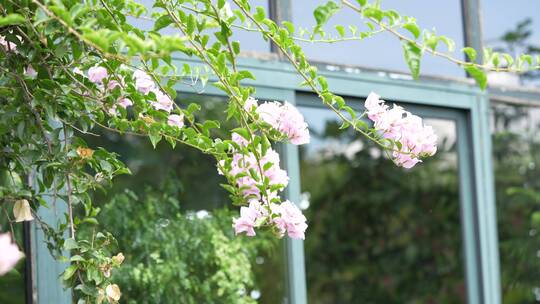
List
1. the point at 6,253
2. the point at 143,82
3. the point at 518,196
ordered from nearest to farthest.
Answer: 1. the point at 6,253
2. the point at 143,82
3. the point at 518,196

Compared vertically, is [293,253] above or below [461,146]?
below

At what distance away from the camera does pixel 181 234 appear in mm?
2256

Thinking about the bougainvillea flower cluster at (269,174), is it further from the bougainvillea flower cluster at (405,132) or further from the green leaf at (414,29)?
the green leaf at (414,29)

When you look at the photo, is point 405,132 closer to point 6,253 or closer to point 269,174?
point 269,174

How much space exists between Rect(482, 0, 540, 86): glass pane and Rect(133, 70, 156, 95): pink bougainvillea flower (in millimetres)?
1640

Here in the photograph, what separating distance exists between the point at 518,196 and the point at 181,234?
55.5 inches

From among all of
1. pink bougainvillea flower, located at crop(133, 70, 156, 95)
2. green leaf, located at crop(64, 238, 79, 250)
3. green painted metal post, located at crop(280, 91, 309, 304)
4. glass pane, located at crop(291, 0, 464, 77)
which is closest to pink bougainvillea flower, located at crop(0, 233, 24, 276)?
green leaf, located at crop(64, 238, 79, 250)

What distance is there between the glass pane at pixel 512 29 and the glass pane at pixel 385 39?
16cm

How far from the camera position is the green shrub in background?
216 cm

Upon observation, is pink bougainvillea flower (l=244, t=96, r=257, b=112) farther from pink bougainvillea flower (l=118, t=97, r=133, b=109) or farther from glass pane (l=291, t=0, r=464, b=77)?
glass pane (l=291, t=0, r=464, b=77)

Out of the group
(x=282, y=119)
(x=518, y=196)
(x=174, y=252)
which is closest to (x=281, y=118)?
(x=282, y=119)

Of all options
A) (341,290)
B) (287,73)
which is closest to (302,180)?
(341,290)

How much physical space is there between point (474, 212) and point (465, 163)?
0.17m

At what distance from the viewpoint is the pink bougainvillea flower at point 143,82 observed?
1.70 meters
